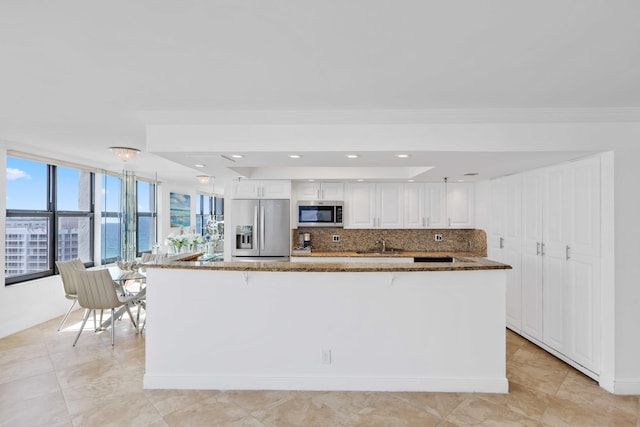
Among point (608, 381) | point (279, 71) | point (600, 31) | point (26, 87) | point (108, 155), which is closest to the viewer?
point (600, 31)

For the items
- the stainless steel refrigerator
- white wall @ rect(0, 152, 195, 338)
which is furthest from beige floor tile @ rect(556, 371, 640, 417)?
white wall @ rect(0, 152, 195, 338)

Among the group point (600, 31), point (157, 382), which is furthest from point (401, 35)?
point (157, 382)

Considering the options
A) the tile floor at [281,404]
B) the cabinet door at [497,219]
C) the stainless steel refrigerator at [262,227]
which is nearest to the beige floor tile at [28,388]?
the tile floor at [281,404]

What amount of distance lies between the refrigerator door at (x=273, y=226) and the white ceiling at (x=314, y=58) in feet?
7.35

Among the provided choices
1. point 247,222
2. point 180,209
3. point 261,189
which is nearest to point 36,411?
point 247,222

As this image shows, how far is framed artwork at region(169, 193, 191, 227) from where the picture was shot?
7750 millimetres

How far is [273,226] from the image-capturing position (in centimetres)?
533

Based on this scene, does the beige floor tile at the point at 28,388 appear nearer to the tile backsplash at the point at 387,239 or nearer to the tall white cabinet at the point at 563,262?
the tile backsplash at the point at 387,239

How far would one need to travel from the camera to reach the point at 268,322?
3020 millimetres

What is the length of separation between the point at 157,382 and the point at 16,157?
3483 mm

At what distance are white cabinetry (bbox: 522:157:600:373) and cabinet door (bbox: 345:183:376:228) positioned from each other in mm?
2214

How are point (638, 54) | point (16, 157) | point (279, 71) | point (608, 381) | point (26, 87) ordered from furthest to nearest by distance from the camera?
1. point (16, 157)
2. point (608, 381)
3. point (26, 87)
4. point (279, 71)
5. point (638, 54)

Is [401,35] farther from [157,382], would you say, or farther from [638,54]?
[157,382]

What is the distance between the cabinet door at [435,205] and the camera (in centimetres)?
565
